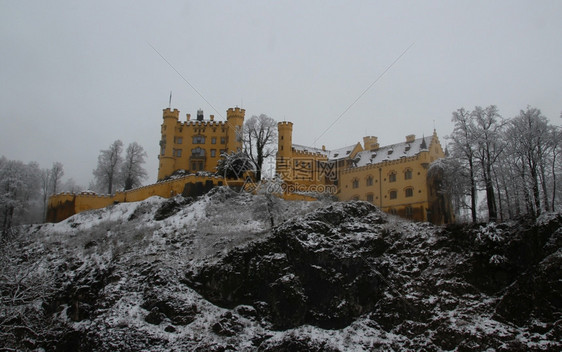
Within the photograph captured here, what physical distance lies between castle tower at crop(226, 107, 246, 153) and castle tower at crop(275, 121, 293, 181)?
16.2ft

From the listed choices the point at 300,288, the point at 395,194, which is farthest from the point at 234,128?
the point at 300,288

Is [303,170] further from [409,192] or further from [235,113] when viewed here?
[409,192]

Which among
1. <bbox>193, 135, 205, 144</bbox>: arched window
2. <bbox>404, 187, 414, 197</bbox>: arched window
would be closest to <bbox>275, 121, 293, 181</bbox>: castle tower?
<bbox>193, 135, 205, 144</bbox>: arched window

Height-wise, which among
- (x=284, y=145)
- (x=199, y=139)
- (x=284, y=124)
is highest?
(x=284, y=124)

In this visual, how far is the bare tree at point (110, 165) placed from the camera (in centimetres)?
6438

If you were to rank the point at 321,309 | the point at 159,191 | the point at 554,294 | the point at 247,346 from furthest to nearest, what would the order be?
the point at 159,191, the point at 321,309, the point at 247,346, the point at 554,294

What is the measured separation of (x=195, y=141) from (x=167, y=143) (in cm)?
351

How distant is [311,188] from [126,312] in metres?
27.9

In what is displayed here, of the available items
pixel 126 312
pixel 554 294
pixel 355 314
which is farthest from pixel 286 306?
pixel 554 294

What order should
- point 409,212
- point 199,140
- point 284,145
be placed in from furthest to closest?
point 199,140 < point 284,145 < point 409,212

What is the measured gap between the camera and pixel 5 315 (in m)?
34.4

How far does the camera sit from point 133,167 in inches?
2552

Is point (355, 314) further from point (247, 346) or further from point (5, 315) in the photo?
point (5, 315)

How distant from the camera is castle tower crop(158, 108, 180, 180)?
59000 mm
